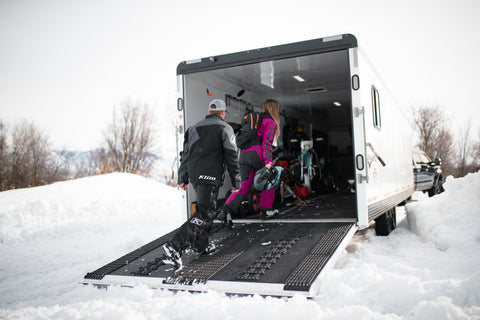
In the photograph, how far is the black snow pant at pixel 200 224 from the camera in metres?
3.85

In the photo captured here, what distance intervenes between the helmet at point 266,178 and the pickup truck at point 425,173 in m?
6.77

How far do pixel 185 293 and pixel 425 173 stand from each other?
10.2m

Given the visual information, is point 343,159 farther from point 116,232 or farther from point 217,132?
point 217,132

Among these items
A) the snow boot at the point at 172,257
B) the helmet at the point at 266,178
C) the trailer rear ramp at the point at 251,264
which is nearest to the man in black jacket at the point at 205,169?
the snow boot at the point at 172,257

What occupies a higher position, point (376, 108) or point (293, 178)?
point (376, 108)

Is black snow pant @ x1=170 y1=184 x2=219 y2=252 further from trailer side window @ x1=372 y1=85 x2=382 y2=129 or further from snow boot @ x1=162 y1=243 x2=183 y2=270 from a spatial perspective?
trailer side window @ x1=372 y1=85 x2=382 y2=129

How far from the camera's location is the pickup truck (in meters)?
10.8

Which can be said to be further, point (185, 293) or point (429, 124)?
point (429, 124)

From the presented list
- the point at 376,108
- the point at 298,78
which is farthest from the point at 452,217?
the point at 298,78

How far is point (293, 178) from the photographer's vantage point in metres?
8.68

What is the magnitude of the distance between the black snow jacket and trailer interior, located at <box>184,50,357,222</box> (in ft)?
4.65

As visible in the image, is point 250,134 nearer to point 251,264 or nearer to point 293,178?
point 251,264

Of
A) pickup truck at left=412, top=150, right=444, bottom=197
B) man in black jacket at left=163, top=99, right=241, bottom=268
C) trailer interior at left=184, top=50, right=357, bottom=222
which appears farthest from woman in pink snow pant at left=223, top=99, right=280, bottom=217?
pickup truck at left=412, top=150, right=444, bottom=197

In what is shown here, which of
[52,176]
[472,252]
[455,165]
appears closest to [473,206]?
[472,252]
